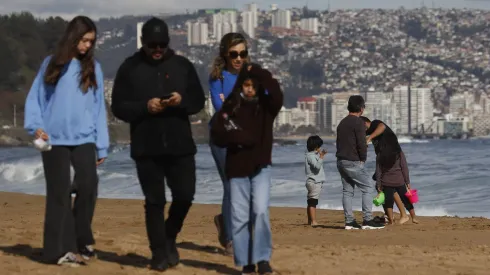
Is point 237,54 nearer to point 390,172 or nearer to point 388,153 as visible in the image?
point 388,153

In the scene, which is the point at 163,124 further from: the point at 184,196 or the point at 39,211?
the point at 39,211

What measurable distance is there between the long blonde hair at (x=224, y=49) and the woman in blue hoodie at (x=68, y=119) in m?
0.93

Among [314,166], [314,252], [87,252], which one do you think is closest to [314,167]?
[314,166]

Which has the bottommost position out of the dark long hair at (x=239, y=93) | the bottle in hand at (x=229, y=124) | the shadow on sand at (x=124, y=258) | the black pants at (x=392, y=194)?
the black pants at (x=392, y=194)

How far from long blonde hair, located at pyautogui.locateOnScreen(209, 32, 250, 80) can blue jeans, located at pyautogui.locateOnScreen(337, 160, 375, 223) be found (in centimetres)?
391

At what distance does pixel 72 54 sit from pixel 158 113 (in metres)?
0.61

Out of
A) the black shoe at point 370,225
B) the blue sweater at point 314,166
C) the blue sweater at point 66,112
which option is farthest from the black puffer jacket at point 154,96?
the blue sweater at point 314,166

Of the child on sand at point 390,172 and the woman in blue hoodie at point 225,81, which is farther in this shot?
the child on sand at point 390,172

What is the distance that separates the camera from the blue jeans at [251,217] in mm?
6613

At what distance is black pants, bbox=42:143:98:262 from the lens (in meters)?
6.73

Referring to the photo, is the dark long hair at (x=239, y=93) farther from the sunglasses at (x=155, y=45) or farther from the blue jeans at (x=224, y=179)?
the blue jeans at (x=224, y=179)

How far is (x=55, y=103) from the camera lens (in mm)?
6727

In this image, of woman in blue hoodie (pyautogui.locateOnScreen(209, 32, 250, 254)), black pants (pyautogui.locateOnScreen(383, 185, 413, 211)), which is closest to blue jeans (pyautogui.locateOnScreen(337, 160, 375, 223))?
black pants (pyautogui.locateOnScreen(383, 185, 413, 211))

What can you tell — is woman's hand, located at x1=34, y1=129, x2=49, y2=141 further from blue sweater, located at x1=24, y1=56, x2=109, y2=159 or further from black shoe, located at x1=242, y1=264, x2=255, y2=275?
black shoe, located at x1=242, y1=264, x2=255, y2=275
